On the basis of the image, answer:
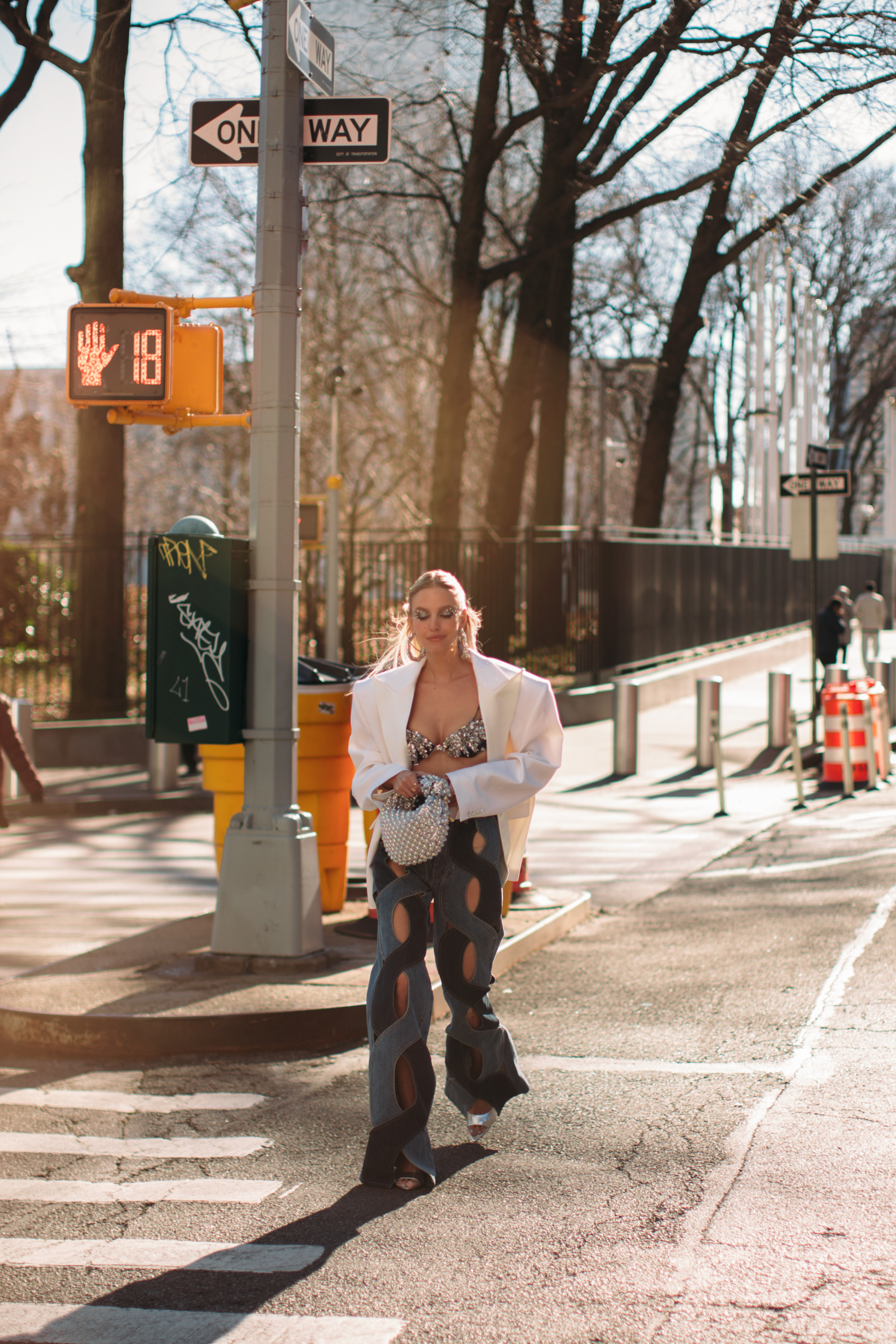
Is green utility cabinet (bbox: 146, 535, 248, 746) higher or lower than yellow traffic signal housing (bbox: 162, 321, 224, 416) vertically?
lower

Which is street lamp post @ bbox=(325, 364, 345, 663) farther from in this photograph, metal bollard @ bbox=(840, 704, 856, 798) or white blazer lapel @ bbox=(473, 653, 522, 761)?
white blazer lapel @ bbox=(473, 653, 522, 761)

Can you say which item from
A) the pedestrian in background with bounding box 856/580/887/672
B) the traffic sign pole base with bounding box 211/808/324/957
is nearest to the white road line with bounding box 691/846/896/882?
the traffic sign pole base with bounding box 211/808/324/957

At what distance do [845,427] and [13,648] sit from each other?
6385 cm

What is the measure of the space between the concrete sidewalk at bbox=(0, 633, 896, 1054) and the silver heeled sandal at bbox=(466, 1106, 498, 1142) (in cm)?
147

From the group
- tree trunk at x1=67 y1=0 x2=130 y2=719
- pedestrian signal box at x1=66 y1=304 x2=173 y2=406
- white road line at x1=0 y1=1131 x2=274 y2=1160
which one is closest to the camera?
white road line at x1=0 y1=1131 x2=274 y2=1160

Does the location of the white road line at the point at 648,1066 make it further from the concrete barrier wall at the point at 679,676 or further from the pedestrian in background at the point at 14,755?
the concrete barrier wall at the point at 679,676

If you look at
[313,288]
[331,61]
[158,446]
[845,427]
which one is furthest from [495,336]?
[845,427]

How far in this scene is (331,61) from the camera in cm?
729

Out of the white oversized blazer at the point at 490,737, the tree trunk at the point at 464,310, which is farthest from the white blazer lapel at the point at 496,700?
the tree trunk at the point at 464,310

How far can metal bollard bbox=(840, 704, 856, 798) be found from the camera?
14.2m

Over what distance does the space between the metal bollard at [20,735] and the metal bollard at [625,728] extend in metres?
Result: 6.13

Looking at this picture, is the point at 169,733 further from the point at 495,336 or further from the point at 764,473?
the point at 764,473

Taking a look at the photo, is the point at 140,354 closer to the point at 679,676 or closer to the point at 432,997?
the point at 432,997

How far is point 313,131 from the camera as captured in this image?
699 cm
